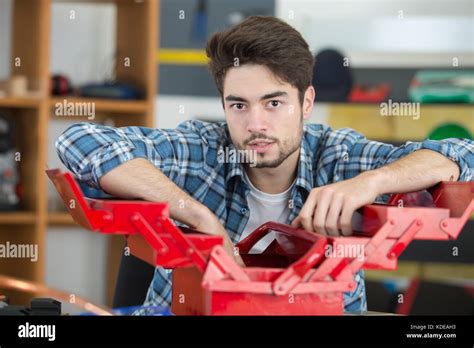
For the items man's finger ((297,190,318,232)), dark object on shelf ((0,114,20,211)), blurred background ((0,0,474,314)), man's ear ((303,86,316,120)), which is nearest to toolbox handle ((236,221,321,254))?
man's finger ((297,190,318,232))

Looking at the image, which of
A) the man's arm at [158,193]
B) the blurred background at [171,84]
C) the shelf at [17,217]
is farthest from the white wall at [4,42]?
the man's arm at [158,193]

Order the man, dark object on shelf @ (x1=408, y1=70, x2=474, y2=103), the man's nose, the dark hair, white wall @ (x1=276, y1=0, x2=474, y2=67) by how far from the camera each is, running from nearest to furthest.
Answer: the man → the man's nose → the dark hair → dark object on shelf @ (x1=408, y1=70, x2=474, y2=103) → white wall @ (x1=276, y1=0, x2=474, y2=67)

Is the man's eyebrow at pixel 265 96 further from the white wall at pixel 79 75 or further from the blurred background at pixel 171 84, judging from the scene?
the white wall at pixel 79 75

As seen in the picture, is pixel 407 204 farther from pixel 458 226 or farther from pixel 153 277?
pixel 153 277

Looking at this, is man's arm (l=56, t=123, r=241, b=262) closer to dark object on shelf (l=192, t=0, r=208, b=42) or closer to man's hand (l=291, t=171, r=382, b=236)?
man's hand (l=291, t=171, r=382, b=236)

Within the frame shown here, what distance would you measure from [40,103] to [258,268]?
2.10 m

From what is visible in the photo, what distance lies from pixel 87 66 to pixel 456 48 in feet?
4.73

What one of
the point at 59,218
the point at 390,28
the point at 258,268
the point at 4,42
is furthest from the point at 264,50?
the point at 390,28

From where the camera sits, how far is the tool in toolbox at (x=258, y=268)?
844 millimetres

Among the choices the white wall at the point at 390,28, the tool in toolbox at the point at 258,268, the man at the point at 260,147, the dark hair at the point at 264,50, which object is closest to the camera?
the tool in toolbox at the point at 258,268

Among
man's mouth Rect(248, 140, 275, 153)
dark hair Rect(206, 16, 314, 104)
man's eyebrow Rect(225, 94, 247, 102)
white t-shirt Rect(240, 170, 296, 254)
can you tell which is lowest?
white t-shirt Rect(240, 170, 296, 254)

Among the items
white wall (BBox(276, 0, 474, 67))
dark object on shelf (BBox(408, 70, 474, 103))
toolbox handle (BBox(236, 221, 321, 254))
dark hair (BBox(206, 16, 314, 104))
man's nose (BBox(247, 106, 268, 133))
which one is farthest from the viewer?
white wall (BBox(276, 0, 474, 67))

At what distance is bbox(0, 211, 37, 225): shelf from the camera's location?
280 centimetres

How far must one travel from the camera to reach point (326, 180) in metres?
1.62
